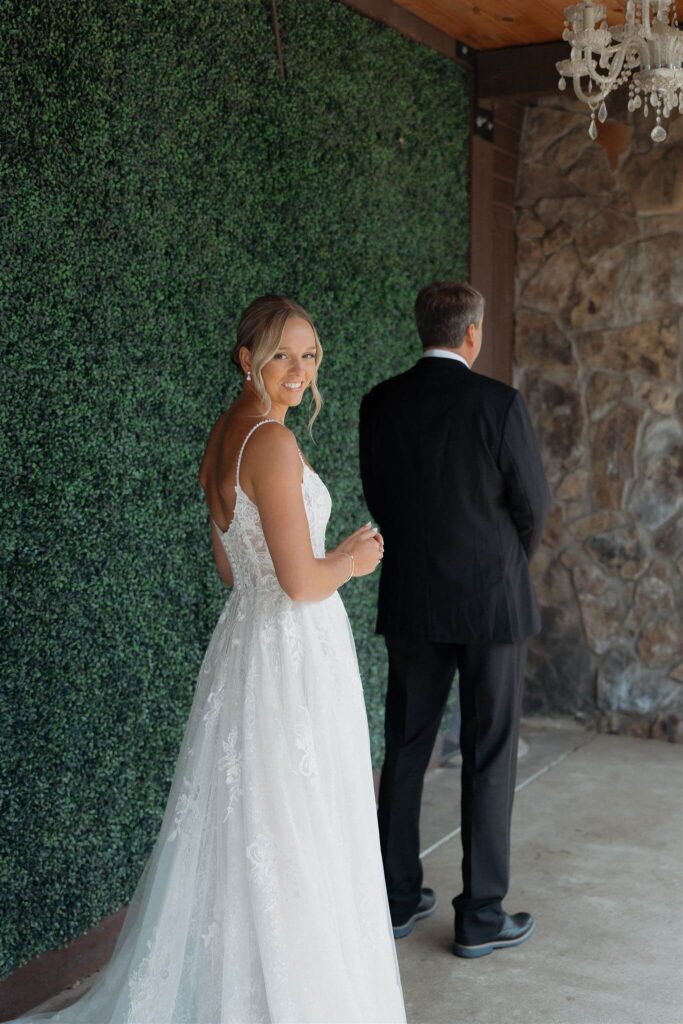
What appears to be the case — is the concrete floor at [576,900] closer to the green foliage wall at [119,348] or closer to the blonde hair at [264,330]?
the green foliage wall at [119,348]

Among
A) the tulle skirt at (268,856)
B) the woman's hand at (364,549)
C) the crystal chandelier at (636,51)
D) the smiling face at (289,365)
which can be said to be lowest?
the tulle skirt at (268,856)

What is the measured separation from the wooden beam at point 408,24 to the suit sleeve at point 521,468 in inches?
71.1

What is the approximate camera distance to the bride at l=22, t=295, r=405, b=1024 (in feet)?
7.75

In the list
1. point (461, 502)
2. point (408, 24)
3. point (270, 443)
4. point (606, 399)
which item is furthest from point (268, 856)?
point (606, 399)

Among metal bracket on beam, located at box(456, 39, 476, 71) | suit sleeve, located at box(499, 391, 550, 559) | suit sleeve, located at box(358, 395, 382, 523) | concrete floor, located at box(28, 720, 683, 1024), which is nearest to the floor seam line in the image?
concrete floor, located at box(28, 720, 683, 1024)

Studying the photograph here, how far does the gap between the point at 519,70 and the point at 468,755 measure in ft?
9.58

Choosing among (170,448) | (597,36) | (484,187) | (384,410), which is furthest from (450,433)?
(484,187)

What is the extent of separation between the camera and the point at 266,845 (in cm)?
237

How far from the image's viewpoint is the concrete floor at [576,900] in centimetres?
295

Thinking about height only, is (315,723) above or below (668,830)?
above

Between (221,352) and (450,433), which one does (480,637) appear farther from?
(221,352)

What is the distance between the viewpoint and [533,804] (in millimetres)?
4438

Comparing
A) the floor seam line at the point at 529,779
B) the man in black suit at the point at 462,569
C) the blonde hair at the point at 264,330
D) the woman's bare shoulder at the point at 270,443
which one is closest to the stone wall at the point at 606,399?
the floor seam line at the point at 529,779

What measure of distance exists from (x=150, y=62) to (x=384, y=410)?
3.53 ft
